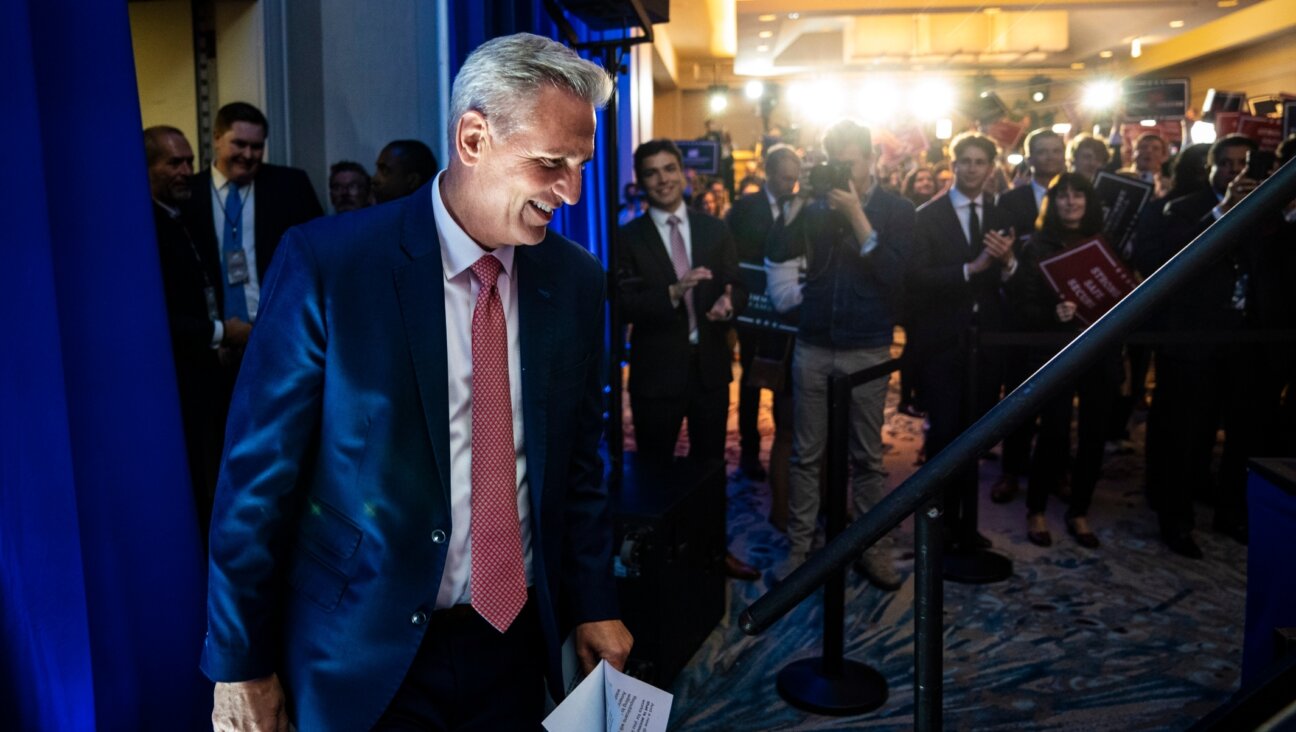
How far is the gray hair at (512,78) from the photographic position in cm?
136

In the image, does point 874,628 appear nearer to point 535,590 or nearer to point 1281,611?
point 1281,611

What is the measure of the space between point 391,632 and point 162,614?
1.03 meters

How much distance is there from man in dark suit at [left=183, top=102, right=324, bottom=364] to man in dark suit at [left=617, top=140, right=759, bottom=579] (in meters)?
1.20

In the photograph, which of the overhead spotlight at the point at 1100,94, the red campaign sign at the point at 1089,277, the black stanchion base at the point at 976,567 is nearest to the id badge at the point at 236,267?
the black stanchion base at the point at 976,567

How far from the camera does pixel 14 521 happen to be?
1.75 m

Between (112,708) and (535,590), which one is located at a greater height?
(535,590)

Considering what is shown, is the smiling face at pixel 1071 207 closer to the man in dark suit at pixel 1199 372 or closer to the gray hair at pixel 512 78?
the man in dark suit at pixel 1199 372

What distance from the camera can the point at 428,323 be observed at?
140 centimetres

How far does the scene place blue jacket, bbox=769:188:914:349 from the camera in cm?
386

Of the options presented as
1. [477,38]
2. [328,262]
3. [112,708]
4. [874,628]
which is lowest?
[874,628]

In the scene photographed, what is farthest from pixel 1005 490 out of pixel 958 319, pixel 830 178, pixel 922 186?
pixel 922 186

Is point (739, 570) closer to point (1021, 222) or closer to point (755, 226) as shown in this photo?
point (755, 226)

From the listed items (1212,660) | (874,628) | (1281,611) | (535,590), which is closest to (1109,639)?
(1212,660)

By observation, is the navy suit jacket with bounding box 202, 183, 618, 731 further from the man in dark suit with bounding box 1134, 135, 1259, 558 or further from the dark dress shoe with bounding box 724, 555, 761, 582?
the man in dark suit with bounding box 1134, 135, 1259, 558
